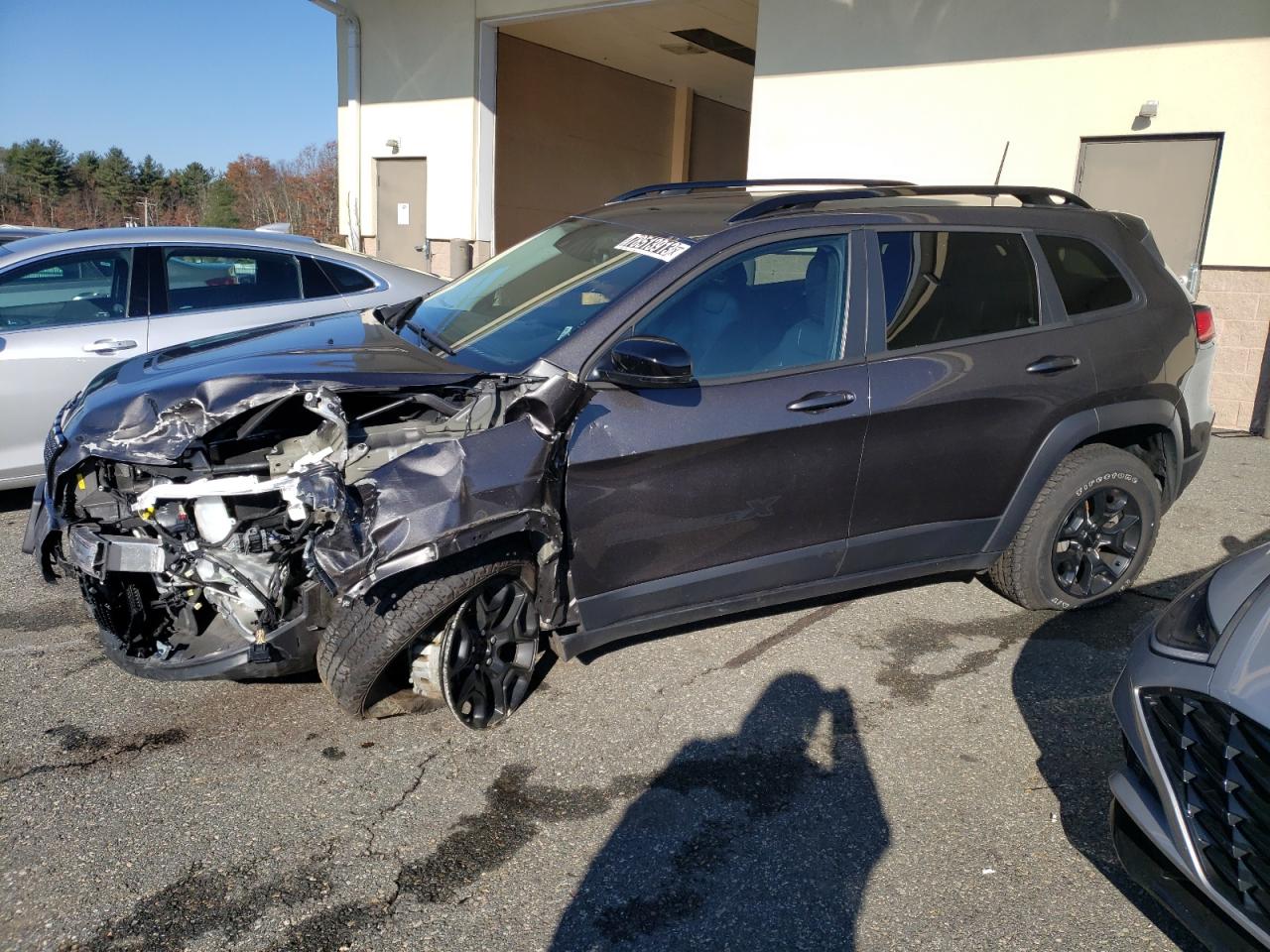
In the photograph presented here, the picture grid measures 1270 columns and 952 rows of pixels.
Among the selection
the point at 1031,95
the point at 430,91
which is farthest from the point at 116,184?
the point at 1031,95

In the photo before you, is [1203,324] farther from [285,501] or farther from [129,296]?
[129,296]

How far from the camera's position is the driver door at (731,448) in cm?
328

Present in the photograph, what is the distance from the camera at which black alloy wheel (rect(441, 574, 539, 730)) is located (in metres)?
Result: 3.21

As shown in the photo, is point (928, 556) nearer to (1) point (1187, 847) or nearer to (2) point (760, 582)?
(2) point (760, 582)

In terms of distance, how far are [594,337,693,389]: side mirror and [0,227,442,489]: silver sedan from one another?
10.7ft

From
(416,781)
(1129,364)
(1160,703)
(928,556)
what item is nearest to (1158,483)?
(1129,364)

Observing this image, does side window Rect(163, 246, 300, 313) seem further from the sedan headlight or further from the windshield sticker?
the sedan headlight

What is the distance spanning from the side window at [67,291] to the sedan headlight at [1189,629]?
5.36 meters

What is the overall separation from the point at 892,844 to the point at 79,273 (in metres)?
5.15

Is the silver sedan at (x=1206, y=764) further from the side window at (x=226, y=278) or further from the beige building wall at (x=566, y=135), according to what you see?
the beige building wall at (x=566, y=135)

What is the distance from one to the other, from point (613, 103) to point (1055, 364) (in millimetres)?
15959

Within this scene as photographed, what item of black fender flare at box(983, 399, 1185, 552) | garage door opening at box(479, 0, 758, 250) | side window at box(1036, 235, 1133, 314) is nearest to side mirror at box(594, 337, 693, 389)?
black fender flare at box(983, 399, 1185, 552)

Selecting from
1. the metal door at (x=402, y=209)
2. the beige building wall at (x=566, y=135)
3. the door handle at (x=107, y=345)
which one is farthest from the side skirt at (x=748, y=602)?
the beige building wall at (x=566, y=135)

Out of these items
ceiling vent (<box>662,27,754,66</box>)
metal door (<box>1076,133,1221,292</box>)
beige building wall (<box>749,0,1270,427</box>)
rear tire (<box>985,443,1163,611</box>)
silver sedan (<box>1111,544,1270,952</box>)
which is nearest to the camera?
silver sedan (<box>1111,544,1270,952</box>)
